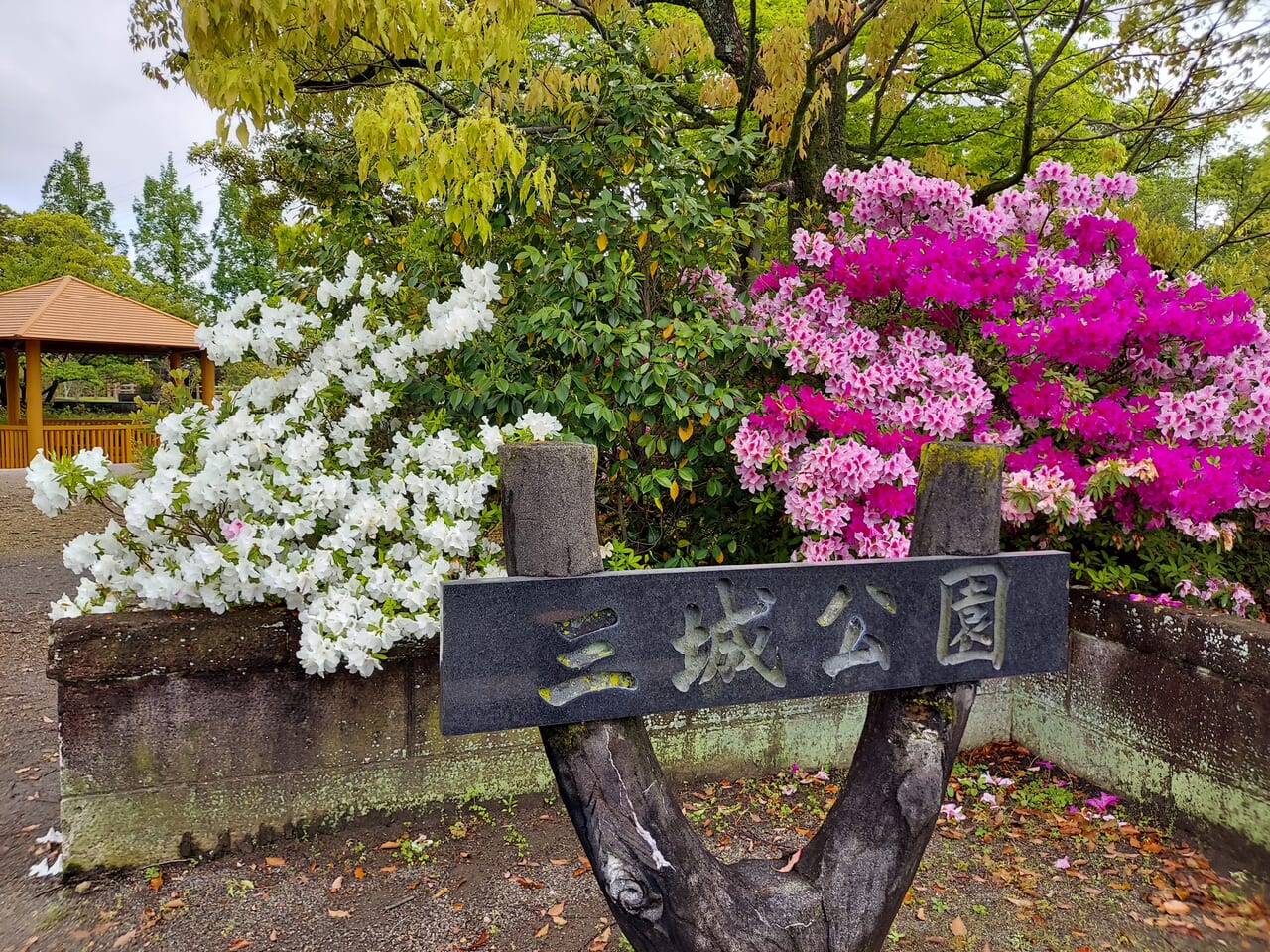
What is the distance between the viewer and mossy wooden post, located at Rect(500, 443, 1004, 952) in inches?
62.1

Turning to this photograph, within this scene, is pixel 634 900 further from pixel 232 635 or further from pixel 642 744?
pixel 232 635

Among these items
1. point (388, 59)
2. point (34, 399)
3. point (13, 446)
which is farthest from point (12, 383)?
point (388, 59)

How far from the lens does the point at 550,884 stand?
8.93 feet

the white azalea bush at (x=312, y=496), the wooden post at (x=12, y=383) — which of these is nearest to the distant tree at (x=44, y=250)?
the wooden post at (x=12, y=383)

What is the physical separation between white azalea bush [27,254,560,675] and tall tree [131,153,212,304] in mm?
29776

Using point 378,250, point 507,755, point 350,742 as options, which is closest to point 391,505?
point 350,742

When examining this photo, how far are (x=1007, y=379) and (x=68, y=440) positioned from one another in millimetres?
16578

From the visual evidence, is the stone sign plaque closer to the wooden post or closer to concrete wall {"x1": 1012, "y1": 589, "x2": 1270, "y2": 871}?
concrete wall {"x1": 1012, "y1": 589, "x2": 1270, "y2": 871}

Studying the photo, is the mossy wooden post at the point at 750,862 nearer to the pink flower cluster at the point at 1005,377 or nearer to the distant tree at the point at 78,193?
the pink flower cluster at the point at 1005,377

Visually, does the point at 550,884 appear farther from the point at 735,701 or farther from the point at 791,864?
the point at 735,701

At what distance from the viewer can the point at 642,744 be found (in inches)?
67.2

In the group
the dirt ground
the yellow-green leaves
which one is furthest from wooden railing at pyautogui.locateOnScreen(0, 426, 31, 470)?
the yellow-green leaves

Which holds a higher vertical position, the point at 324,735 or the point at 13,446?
the point at 13,446

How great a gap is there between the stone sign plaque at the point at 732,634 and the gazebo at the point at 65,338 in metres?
14.3
